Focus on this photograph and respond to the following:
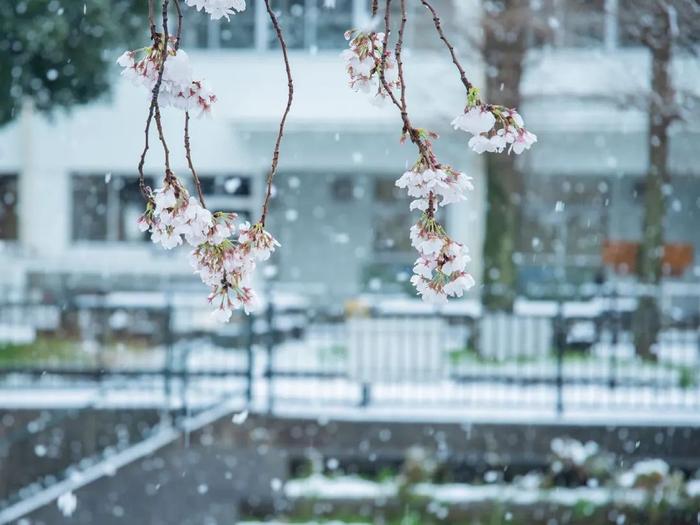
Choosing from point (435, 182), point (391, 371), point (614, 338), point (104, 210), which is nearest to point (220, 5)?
point (435, 182)

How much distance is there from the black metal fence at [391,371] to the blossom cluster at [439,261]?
6.94 meters

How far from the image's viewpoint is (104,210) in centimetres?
2047

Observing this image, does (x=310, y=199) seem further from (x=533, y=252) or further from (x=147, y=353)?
(x=147, y=353)

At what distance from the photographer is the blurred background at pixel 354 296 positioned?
27.6 feet

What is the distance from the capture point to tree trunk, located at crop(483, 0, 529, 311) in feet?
39.1

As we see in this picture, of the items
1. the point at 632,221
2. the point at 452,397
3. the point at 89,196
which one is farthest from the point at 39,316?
the point at 632,221

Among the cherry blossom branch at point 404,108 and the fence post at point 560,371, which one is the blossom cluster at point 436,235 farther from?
the fence post at point 560,371

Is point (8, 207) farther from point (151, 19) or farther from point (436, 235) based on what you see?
point (436, 235)

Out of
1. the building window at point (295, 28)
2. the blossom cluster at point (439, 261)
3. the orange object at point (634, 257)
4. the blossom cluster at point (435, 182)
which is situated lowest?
the orange object at point (634, 257)

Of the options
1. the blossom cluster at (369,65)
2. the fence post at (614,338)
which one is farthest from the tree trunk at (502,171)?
the blossom cluster at (369,65)

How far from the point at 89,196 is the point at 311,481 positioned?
43.1 ft

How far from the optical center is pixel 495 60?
1212cm

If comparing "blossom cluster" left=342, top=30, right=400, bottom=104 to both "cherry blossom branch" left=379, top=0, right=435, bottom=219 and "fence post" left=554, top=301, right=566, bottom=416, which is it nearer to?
"cherry blossom branch" left=379, top=0, right=435, bottom=219

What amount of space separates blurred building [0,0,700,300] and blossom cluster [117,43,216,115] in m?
14.8
